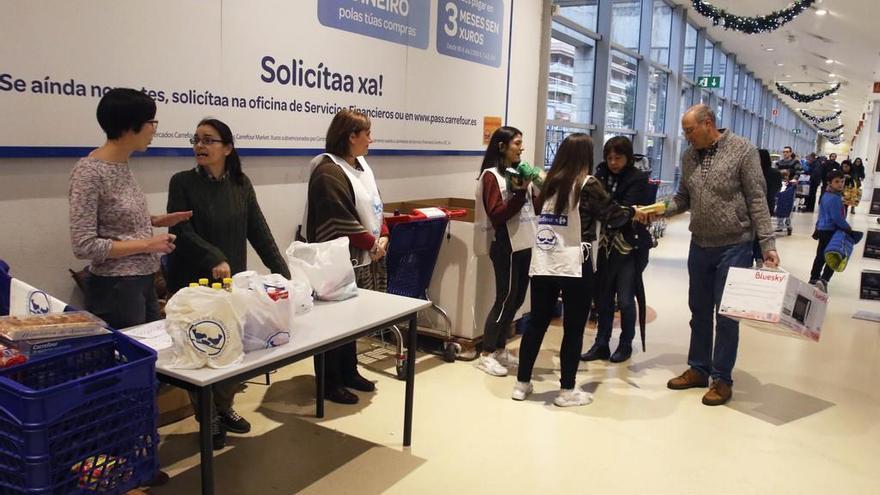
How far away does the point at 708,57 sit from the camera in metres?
16.0

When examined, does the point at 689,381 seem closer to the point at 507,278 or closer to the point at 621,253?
the point at 621,253

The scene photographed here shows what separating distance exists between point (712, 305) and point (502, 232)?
1295 mm

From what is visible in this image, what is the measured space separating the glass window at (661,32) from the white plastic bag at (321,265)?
10.2 meters

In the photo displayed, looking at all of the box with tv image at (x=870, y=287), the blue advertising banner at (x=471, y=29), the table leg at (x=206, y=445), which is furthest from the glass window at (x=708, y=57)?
the table leg at (x=206, y=445)

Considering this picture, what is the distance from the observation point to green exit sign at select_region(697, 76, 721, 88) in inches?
532

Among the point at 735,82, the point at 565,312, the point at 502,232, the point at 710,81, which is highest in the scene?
the point at 735,82

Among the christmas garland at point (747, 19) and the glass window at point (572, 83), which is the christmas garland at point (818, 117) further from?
the glass window at point (572, 83)

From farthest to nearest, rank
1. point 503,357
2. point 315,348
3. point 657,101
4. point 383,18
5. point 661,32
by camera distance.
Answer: point 657,101 → point 661,32 → point 383,18 → point 503,357 → point 315,348

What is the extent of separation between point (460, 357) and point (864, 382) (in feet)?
8.54

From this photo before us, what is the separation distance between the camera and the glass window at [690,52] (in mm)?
14062

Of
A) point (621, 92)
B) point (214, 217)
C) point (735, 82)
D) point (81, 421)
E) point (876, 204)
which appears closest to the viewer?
point (81, 421)

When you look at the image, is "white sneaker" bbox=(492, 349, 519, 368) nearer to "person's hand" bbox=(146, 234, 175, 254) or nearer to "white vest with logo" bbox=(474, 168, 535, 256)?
"white vest with logo" bbox=(474, 168, 535, 256)

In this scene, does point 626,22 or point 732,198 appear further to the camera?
point 626,22

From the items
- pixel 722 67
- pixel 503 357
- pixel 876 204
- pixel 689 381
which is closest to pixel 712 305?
pixel 689 381
